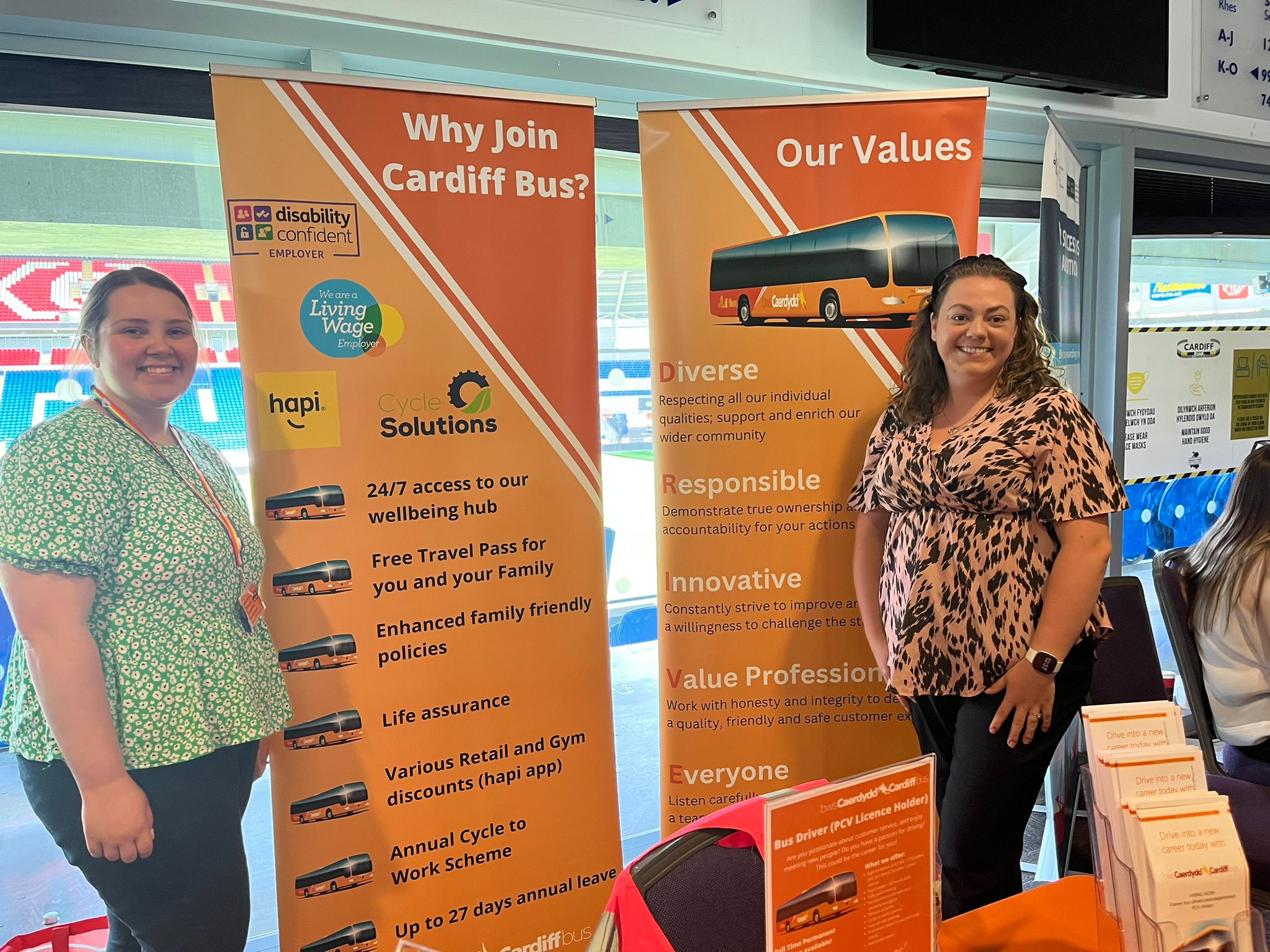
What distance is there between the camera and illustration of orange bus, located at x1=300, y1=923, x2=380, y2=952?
1957 millimetres

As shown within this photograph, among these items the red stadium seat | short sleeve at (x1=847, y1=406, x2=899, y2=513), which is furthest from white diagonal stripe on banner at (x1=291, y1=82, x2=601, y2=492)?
the red stadium seat

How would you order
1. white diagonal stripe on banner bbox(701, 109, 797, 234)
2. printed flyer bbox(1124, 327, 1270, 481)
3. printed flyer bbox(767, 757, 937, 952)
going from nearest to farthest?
1. printed flyer bbox(767, 757, 937, 952)
2. white diagonal stripe on banner bbox(701, 109, 797, 234)
3. printed flyer bbox(1124, 327, 1270, 481)

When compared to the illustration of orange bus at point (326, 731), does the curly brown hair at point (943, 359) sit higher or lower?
higher

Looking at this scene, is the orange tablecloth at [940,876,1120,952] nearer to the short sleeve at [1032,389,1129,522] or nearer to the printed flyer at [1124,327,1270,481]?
the short sleeve at [1032,389,1129,522]

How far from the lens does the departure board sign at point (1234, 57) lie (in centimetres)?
341

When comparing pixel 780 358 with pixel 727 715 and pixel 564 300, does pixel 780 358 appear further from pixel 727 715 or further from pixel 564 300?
pixel 727 715

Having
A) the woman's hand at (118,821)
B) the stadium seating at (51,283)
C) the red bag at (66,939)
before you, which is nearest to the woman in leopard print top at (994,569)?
the woman's hand at (118,821)

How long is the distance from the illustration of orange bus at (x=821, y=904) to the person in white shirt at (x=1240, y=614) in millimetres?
1750

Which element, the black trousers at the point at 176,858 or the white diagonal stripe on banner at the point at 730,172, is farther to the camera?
the white diagonal stripe on banner at the point at 730,172

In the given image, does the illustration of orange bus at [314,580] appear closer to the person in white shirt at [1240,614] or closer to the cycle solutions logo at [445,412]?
the cycle solutions logo at [445,412]

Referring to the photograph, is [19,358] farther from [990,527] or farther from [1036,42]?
[1036,42]

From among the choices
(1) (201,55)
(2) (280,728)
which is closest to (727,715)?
(2) (280,728)

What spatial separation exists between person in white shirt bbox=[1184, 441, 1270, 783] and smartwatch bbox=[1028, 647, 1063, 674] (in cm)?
73

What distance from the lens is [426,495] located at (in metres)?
2.01
